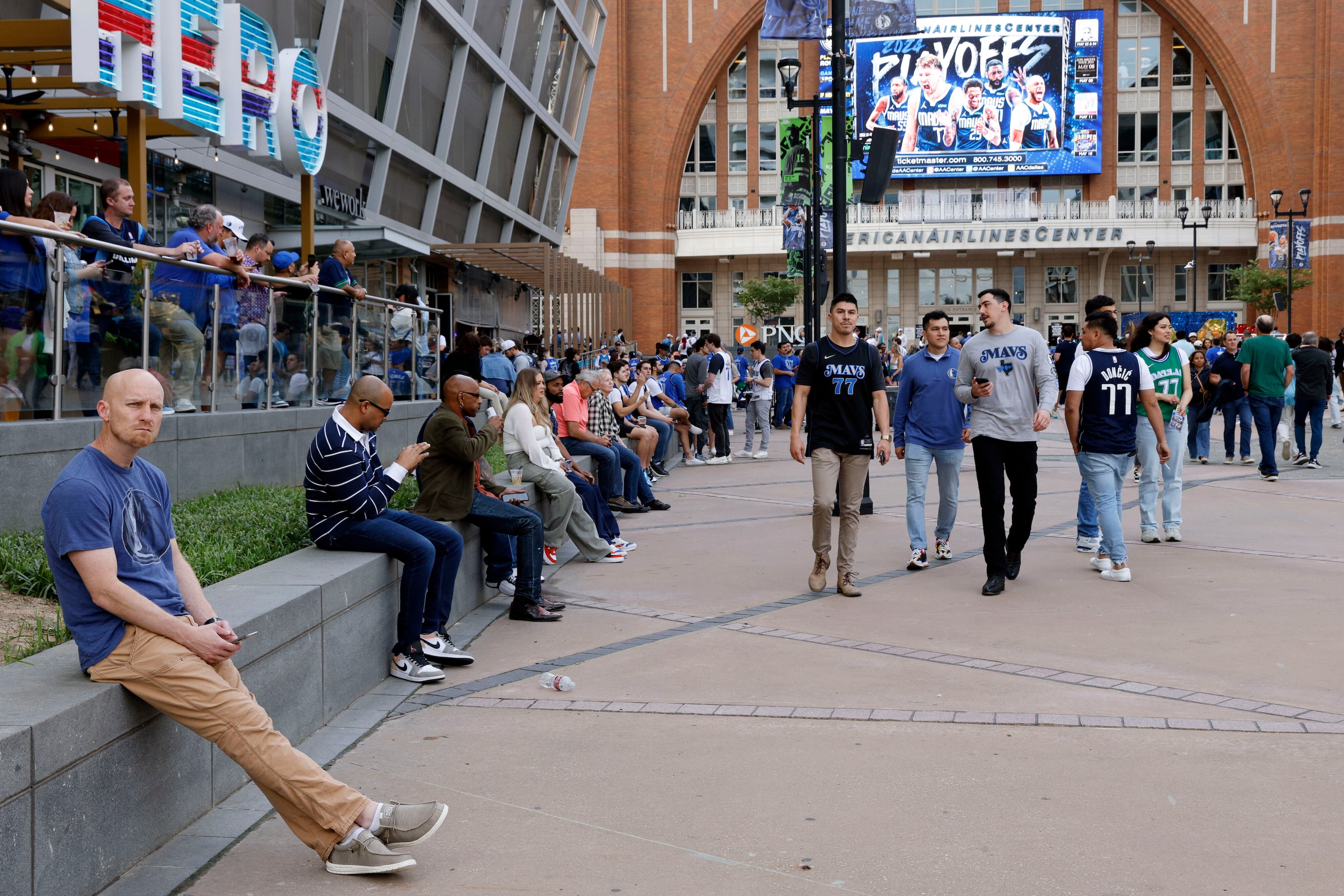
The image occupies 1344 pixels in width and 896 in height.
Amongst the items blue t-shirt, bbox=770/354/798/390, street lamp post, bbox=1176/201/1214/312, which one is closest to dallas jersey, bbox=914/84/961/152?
street lamp post, bbox=1176/201/1214/312

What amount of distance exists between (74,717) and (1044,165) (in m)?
65.1

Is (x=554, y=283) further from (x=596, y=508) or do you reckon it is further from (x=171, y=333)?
(x=171, y=333)

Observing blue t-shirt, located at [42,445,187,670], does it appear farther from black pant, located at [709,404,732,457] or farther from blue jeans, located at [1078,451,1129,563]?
black pant, located at [709,404,732,457]

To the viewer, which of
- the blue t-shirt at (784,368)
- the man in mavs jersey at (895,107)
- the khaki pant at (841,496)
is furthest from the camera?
the man in mavs jersey at (895,107)

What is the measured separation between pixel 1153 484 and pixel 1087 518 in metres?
0.84

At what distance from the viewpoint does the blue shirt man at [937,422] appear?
31.2ft

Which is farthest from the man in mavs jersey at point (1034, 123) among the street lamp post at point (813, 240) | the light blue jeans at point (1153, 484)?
the light blue jeans at point (1153, 484)

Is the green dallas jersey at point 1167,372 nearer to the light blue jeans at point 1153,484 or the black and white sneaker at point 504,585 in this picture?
the light blue jeans at point 1153,484

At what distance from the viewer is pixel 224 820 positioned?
4.21m

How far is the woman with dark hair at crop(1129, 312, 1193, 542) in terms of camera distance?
10086 mm

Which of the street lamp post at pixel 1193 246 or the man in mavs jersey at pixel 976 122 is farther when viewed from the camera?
the man in mavs jersey at pixel 976 122

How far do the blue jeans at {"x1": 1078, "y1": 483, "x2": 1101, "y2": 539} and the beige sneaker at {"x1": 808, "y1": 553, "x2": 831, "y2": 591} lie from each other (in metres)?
2.49

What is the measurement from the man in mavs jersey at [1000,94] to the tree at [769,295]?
44.3 ft

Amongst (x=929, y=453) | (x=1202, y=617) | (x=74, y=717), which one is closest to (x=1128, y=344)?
(x=929, y=453)
